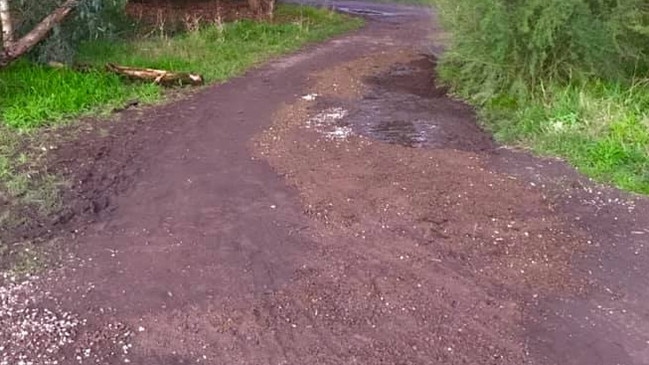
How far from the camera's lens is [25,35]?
8.94m

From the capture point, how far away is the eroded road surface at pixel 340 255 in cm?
381

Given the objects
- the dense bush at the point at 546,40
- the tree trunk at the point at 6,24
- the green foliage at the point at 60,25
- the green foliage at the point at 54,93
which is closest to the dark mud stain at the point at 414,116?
the dense bush at the point at 546,40

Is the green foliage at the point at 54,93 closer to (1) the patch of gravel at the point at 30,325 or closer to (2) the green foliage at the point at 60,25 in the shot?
(2) the green foliage at the point at 60,25

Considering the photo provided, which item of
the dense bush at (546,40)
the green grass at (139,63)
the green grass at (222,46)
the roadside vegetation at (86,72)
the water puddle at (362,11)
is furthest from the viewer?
the water puddle at (362,11)

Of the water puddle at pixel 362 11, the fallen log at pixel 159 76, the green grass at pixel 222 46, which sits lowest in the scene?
the water puddle at pixel 362 11

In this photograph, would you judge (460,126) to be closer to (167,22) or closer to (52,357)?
(52,357)

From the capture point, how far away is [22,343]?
148 inches

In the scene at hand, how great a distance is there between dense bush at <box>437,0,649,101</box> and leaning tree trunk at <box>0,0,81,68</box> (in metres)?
4.49

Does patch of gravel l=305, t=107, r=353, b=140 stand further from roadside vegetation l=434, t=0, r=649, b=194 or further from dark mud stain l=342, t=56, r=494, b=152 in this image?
roadside vegetation l=434, t=0, r=649, b=194

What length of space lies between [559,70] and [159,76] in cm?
458

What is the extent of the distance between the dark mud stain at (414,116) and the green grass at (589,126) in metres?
0.30

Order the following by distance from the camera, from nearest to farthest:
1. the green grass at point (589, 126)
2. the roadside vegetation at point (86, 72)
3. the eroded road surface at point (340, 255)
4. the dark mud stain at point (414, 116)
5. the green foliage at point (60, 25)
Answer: the eroded road surface at point (340, 255), the roadside vegetation at point (86, 72), the green grass at point (589, 126), the dark mud stain at point (414, 116), the green foliage at point (60, 25)

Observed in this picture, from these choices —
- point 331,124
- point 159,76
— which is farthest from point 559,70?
point 159,76

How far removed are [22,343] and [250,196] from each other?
2.28 metres
